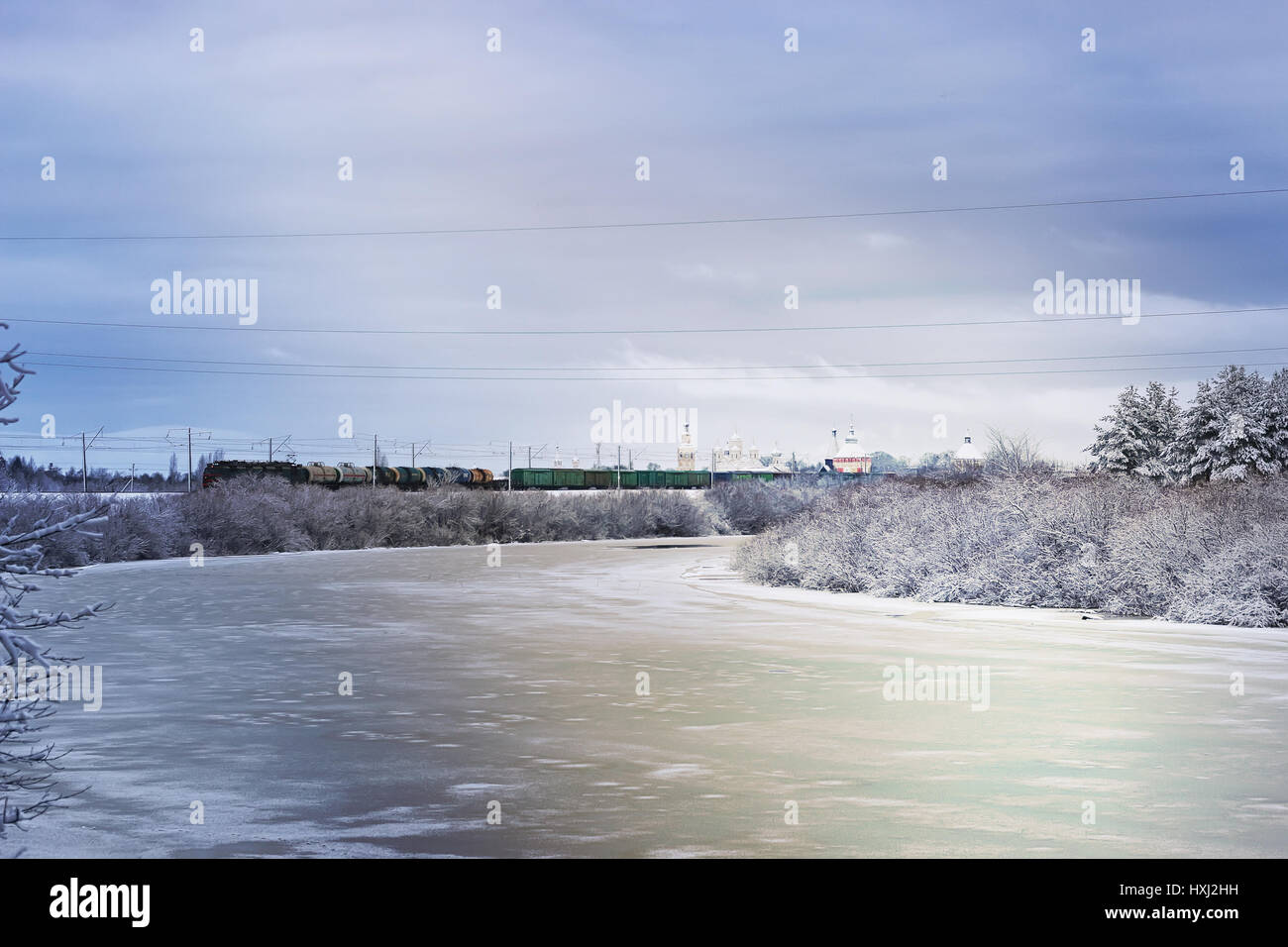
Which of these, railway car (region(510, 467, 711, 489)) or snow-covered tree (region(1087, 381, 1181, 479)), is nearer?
snow-covered tree (region(1087, 381, 1181, 479))

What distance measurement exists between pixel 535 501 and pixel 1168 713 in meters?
52.0

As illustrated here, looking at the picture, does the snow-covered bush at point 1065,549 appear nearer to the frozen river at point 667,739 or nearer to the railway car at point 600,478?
the frozen river at point 667,739

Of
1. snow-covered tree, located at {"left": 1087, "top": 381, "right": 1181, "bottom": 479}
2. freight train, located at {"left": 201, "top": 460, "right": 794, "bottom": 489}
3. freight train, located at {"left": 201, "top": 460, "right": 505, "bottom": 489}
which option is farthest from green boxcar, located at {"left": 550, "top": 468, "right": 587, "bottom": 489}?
snow-covered tree, located at {"left": 1087, "top": 381, "right": 1181, "bottom": 479}

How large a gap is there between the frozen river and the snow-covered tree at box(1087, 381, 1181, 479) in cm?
4324

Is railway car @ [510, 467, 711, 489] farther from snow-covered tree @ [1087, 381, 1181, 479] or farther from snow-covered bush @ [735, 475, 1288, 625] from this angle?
snow-covered bush @ [735, 475, 1288, 625]

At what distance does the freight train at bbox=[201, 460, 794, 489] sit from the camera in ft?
255

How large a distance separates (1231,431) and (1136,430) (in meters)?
12.7

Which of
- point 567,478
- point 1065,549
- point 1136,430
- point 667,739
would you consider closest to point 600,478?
point 567,478

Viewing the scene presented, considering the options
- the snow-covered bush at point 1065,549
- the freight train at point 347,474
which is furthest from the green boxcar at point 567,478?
the snow-covered bush at point 1065,549

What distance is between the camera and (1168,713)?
1233cm

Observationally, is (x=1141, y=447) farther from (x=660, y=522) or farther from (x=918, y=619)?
(x=918, y=619)

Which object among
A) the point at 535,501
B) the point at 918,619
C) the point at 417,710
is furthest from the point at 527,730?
the point at 535,501
